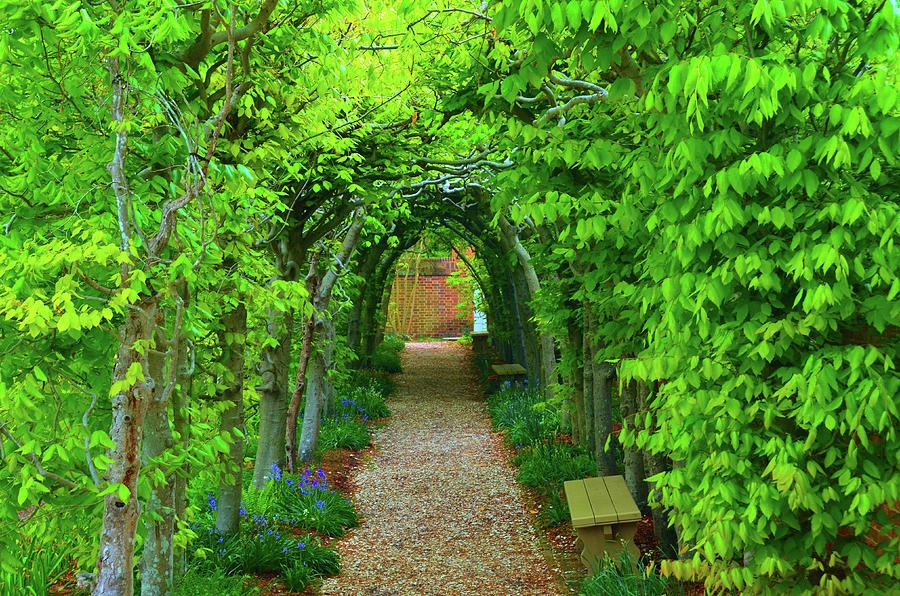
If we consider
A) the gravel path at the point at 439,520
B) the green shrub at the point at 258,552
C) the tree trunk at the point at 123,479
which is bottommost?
the gravel path at the point at 439,520

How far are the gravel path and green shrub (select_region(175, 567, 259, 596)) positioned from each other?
0.84 m

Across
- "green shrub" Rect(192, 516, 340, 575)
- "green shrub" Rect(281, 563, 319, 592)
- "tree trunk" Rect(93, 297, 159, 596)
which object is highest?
"tree trunk" Rect(93, 297, 159, 596)

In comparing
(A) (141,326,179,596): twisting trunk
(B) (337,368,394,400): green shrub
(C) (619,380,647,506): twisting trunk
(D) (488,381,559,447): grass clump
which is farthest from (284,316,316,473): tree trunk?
(B) (337,368,394,400): green shrub

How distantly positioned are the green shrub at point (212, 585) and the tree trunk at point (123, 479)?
167cm

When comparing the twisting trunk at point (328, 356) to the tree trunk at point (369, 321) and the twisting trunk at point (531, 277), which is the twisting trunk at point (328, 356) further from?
the tree trunk at point (369, 321)

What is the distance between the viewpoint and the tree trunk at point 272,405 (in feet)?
23.2

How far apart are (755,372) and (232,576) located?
3933 millimetres

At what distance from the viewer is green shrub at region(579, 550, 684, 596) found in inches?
169

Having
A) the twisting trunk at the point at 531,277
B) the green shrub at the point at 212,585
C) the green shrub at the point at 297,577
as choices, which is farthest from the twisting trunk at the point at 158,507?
the twisting trunk at the point at 531,277

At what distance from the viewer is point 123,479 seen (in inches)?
109

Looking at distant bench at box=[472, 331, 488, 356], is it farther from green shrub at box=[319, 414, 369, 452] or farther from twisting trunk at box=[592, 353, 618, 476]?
twisting trunk at box=[592, 353, 618, 476]

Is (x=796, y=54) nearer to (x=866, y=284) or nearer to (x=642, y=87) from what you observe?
(x=642, y=87)

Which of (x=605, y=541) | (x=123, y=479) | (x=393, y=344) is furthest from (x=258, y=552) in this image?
(x=393, y=344)

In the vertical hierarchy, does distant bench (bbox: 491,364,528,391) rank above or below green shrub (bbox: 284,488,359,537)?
above
